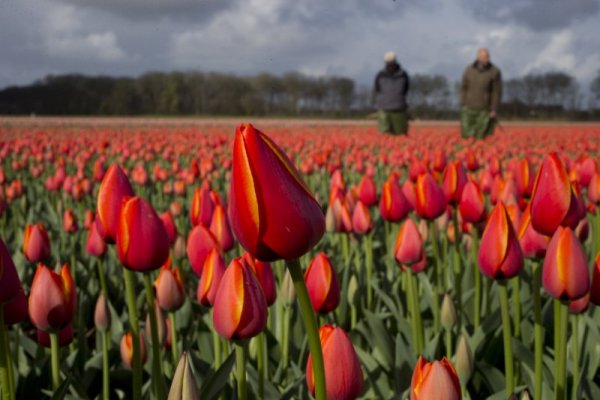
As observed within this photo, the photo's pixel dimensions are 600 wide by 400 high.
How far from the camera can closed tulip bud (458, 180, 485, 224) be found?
2.40 metres

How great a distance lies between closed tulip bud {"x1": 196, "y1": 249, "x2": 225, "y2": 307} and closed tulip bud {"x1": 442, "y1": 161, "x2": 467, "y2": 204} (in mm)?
1351

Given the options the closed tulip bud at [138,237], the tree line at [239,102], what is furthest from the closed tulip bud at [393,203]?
the tree line at [239,102]

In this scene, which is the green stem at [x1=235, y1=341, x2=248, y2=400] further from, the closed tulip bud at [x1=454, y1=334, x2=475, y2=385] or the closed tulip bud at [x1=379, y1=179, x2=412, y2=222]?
the closed tulip bud at [x1=379, y1=179, x2=412, y2=222]

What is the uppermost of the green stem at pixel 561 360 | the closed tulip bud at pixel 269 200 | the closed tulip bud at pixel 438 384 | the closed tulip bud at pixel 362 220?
the closed tulip bud at pixel 269 200

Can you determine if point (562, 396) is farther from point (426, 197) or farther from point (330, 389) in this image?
point (426, 197)

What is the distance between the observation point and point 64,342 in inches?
75.5

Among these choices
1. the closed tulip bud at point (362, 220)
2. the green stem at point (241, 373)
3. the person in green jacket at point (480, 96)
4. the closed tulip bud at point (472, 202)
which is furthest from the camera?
the person in green jacket at point (480, 96)

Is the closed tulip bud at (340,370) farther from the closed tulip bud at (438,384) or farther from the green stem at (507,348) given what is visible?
the green stem at (507,348)

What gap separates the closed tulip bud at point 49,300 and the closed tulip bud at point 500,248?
1073 mm

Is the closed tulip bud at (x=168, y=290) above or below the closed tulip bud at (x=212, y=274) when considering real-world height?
below

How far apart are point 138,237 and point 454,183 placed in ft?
5.39

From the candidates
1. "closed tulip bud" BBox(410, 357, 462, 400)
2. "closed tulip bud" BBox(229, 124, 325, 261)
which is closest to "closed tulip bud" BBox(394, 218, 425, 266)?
"closed tulip bud" BBox(410, 357, 462, 400)

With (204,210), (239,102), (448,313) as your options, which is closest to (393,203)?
(448,313)

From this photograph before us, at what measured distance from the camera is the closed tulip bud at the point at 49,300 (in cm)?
157
